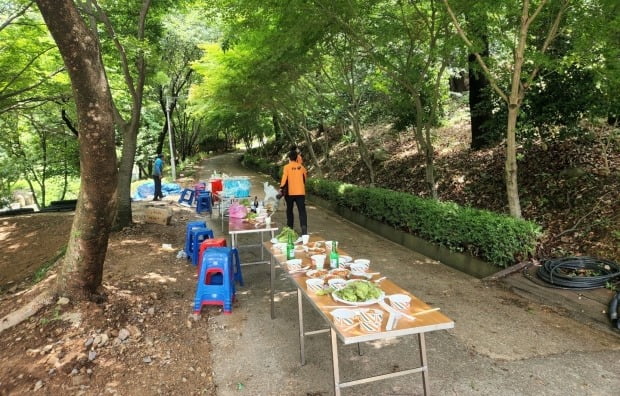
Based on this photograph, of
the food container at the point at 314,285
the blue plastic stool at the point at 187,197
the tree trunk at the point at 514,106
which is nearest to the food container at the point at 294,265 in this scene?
the food container at the point at 314,285

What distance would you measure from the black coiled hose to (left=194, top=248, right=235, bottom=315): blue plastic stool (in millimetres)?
4065

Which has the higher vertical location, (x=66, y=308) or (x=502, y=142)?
(x=502, y=142)

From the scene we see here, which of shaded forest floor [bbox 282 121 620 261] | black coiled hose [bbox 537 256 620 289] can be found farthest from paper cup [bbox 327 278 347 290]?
shaded forest floor [bbox 282 121 620 261]

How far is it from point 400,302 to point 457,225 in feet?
13.0

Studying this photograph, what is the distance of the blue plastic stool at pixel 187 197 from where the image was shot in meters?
14.0

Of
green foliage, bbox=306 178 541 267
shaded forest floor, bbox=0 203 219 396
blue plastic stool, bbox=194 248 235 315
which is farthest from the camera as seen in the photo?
green foliage, bbox=306 178 541 267

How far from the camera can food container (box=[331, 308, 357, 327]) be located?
8.23 feet

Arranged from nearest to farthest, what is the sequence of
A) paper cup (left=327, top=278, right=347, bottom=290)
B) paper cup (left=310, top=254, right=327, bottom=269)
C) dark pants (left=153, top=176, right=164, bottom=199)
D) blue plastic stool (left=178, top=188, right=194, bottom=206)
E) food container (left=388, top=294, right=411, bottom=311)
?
food container (left=388, top=294, right=411, bottom=311)
paper cup (left=327, top=278, right=347, bottom=290)
paper cup (left=310, top=254, right=327, bottom=269)
blue plastic stool (left=178, top=188, right=194, bottom=206)
dark pants (left=153, top=176, right=164, bottom=199)

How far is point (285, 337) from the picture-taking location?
4.20 metres

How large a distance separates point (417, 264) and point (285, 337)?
10.9ft

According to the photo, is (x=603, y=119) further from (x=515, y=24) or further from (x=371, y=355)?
(x=371, y=355)

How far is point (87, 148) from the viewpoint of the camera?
410cm

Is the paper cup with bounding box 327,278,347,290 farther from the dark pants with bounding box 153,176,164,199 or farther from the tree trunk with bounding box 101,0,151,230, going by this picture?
the dark pants with bounding box 153,176,164,199

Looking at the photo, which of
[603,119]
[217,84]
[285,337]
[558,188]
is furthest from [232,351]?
[217,84]
